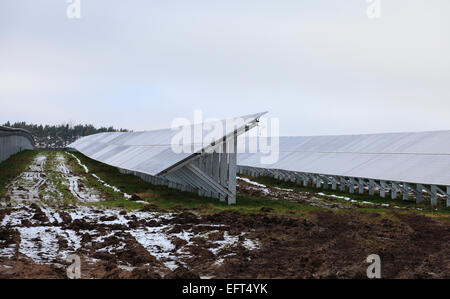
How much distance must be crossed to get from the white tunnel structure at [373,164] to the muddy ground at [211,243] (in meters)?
7.61

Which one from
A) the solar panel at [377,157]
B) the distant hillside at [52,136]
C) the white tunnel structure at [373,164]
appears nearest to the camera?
the white tunnel structure at [373,164]

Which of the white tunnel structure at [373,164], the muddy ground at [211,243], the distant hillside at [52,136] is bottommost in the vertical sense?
the muddy ground at [211,243]

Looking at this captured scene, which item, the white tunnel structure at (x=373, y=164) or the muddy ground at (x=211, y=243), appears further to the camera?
the white tunnel structure at (x=373, y=164)

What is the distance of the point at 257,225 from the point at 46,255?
7.12 meters

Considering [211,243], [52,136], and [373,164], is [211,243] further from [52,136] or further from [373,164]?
[52,136]

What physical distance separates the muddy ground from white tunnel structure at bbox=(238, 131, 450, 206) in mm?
7613

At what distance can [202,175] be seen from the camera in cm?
2036

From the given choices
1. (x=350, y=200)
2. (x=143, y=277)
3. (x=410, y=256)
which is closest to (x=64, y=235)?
(x=143, y=277)

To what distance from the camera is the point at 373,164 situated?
1122 inches

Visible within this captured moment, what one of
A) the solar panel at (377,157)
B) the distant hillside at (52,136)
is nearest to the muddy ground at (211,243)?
the solar panel at (377,157)

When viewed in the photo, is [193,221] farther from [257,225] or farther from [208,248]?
[208,248]

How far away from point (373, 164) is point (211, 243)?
64.5ft

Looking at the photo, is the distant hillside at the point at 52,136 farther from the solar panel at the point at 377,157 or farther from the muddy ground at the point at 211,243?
the muddy ground at the point at 211,243

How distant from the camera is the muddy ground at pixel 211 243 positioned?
9.39 m
